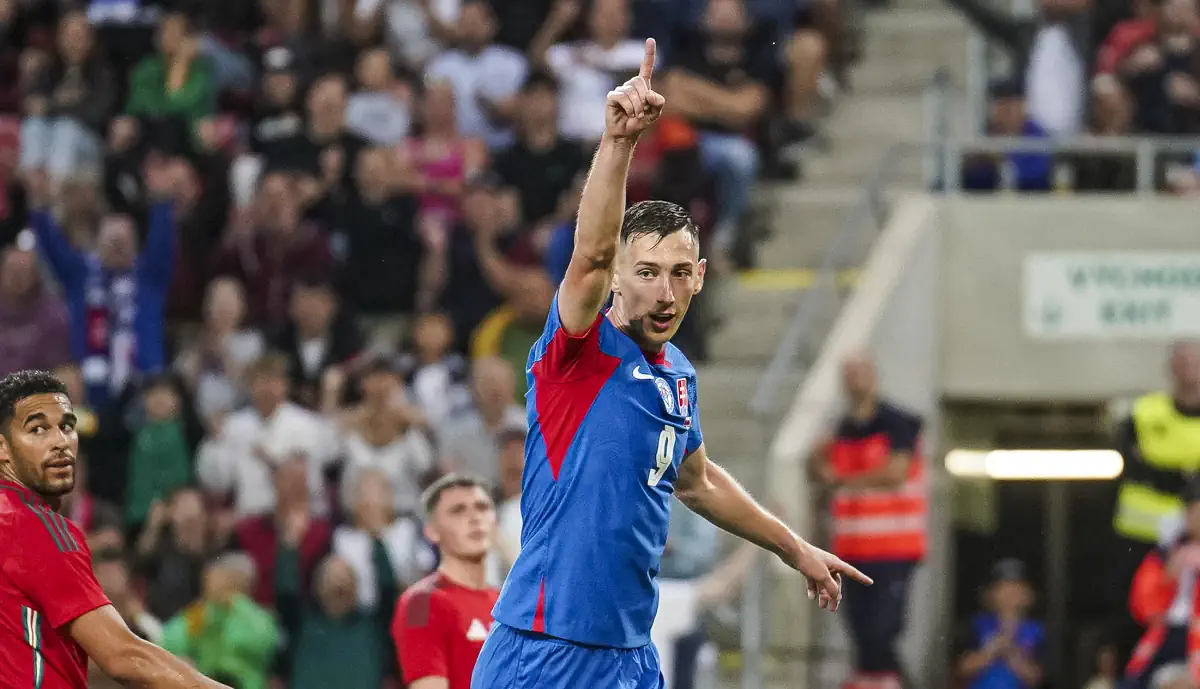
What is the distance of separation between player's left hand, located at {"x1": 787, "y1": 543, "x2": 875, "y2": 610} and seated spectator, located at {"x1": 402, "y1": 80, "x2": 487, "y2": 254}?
799cm

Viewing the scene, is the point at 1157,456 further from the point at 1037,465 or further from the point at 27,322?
the point at 27,322

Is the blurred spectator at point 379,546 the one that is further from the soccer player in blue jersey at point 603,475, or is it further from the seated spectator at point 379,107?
the soccer player in blue jersey at point 603,475

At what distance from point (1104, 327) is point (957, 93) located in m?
2.29

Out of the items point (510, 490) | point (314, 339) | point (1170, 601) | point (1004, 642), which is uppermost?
point (314, 339)

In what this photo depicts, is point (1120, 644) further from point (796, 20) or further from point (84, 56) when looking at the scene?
point (84, 56)

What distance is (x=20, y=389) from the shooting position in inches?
223

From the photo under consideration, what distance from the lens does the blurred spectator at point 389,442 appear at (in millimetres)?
12312

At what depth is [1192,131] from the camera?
14141mm

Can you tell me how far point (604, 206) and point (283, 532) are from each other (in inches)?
302

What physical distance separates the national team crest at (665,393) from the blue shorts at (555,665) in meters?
0.63

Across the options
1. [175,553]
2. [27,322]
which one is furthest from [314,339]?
[27,322]

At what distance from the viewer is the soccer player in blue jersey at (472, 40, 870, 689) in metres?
5.35

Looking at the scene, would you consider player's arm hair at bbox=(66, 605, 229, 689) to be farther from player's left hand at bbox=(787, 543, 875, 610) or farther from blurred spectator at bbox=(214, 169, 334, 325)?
blurred spectator at bbox=(214, 169, 334, 325)

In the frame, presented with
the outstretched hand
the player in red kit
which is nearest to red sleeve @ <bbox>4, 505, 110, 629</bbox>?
the player in red kit
